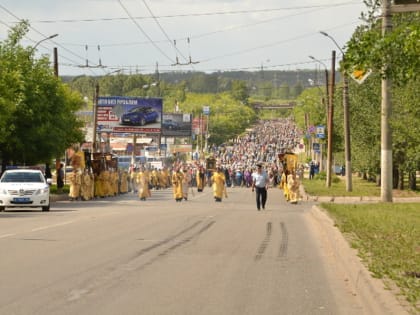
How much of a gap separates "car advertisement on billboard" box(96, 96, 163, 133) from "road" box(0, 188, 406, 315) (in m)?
70.1

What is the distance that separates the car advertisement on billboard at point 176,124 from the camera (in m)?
120

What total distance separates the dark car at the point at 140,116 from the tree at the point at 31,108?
4050 cm

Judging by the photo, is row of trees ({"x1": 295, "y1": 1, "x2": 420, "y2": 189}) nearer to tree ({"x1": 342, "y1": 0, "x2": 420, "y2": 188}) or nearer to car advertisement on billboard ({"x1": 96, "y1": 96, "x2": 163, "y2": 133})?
tree ({"x1": 342, "y1": 0, "x2": 420, "y2": 188})

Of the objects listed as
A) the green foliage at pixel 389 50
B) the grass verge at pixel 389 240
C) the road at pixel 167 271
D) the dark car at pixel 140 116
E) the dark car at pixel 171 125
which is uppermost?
the dark car at pixel 171 125

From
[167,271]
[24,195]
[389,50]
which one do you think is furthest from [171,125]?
[167,271]

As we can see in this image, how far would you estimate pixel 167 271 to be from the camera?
15273mm

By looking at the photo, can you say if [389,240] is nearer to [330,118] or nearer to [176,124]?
[330,118]

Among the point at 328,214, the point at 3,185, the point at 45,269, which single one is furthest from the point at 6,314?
the point at 3,185

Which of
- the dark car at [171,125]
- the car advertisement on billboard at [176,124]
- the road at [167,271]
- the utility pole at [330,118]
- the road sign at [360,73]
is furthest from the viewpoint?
the dark car at [171,125]

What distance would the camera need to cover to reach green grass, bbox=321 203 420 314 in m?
13.4

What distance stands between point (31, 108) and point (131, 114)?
45.3 meters

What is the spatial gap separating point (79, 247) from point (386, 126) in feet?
64.2

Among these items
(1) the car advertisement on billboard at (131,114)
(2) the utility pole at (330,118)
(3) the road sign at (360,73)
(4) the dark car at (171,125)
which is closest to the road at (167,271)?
A: (3) the road sign at (360,73)

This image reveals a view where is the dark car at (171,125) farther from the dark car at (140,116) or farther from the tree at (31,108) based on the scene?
the tree at (31,108)
